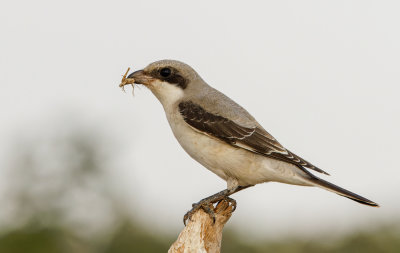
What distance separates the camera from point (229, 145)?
20.9 feet

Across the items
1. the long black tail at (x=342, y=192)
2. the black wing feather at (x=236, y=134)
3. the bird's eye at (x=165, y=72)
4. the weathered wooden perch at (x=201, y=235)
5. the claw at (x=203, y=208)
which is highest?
the bird's eye at (x=165, y=72)

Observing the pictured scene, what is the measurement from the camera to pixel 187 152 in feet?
21.1

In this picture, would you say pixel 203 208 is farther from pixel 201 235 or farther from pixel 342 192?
pixel 342 192

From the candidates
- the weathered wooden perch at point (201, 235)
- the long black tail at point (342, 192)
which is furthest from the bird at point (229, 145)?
the weathered wooden perch at point (201, 235)

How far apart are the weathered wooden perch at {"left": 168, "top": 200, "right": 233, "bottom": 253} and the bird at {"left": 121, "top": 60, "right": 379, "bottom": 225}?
311 millimetres

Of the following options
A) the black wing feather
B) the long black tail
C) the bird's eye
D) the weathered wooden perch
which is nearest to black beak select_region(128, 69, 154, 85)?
the bird's eye

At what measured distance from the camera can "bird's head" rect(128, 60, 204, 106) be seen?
22.1 ft

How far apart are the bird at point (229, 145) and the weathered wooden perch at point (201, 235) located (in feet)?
1.02

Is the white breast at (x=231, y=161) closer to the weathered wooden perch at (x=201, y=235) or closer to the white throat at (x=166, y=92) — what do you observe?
the white throat at (x=166, y=92)

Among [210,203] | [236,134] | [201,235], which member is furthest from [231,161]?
[201,235]

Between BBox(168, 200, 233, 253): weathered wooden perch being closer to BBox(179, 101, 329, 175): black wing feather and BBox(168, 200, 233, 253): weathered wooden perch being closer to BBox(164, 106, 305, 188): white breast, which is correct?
BBox(164, 106, 305, 188): white breast

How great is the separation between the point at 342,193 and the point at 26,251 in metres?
4.80

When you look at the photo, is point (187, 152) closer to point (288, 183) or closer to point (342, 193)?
point (288, 183)

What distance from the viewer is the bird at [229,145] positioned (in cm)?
630
